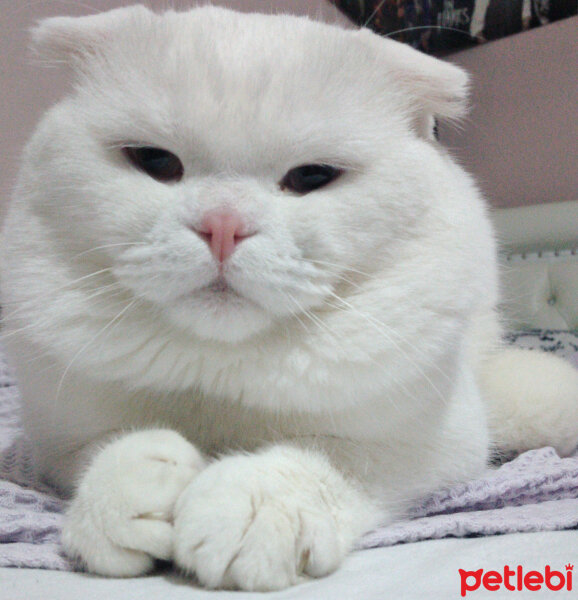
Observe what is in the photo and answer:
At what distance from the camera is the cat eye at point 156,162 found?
0.68 m

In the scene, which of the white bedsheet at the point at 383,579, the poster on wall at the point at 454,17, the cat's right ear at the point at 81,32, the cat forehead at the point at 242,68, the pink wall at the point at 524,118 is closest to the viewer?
the white bedsheet at the point at 383,579

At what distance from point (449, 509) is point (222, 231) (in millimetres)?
499

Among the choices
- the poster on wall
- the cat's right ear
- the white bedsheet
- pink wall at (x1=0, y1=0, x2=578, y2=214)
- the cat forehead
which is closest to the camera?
the white bedsheet

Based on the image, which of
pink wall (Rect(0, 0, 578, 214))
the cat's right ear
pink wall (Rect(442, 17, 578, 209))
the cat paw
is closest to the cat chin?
the cat paw

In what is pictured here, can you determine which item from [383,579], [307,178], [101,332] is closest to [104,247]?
[101,332]

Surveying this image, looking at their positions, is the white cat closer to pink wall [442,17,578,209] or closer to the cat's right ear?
the cat's right ear

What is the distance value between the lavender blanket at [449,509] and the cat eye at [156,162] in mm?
418

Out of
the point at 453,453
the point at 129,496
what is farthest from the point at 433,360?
the point at 129,496

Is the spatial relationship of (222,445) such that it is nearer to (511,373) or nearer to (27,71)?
(511,373)

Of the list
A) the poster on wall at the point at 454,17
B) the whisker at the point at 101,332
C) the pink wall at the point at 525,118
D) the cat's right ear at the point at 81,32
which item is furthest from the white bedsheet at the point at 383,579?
the pink wall at the point at 525,118

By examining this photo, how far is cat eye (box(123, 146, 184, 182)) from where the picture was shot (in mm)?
677

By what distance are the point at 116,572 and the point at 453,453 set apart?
0.47 m

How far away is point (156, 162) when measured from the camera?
681 mm

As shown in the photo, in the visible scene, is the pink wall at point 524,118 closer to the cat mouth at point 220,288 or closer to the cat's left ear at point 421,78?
the cat's left ear at point 421,78
